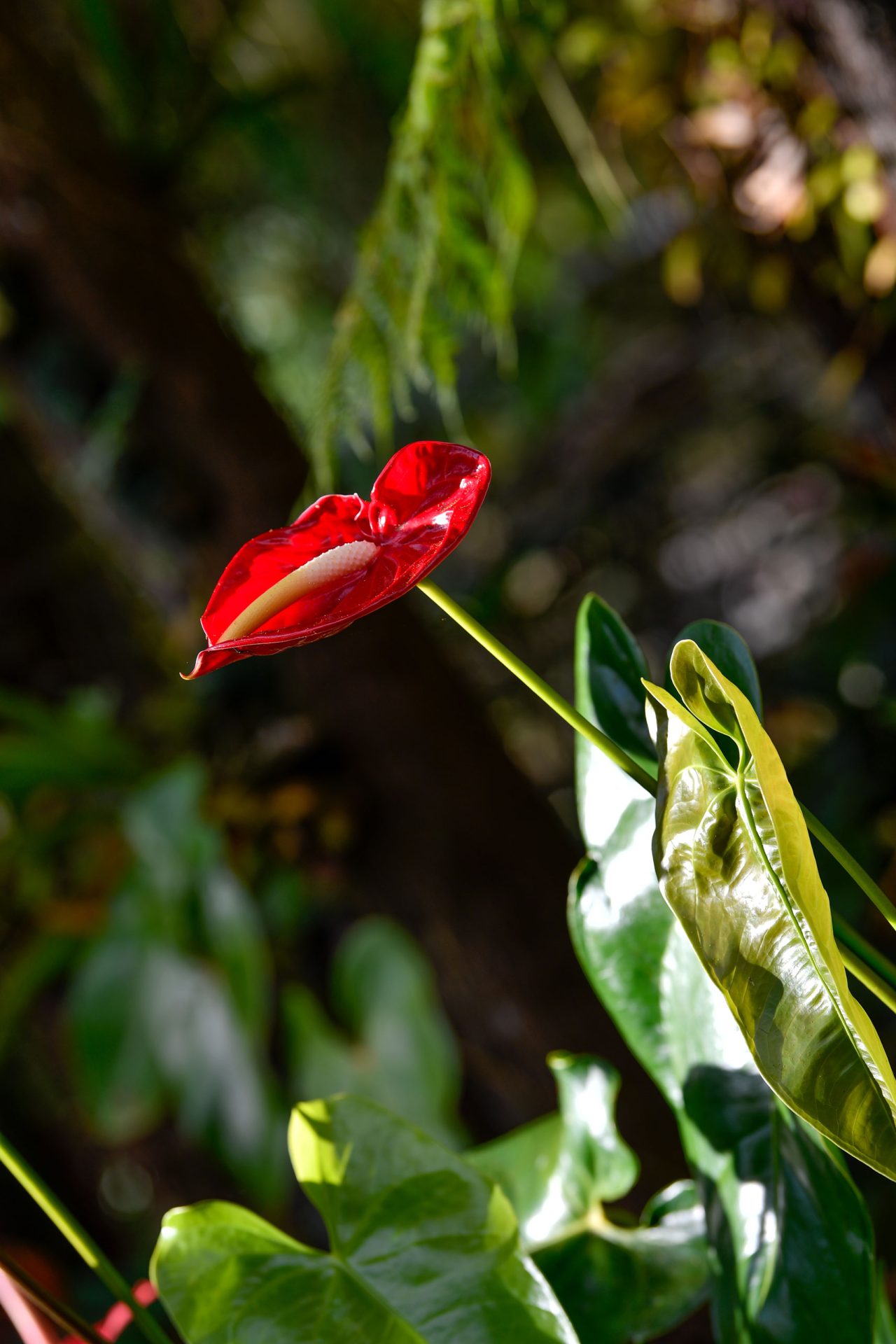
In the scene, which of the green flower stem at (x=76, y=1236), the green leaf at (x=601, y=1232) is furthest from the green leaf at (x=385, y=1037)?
the green flower stem at (x=76, y=1236)

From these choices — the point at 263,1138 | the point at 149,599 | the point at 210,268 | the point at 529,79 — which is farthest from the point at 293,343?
the point at 263,1138

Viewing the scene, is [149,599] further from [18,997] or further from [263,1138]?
[263,1138]

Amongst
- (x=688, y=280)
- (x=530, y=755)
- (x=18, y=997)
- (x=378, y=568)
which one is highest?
(x=378, y=568)

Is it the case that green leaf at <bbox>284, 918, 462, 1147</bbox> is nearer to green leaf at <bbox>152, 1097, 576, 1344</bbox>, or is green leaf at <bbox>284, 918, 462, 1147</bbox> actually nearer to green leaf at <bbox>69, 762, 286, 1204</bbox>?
green leaf at <bbox>69, 762, 286, 1204</bbox>

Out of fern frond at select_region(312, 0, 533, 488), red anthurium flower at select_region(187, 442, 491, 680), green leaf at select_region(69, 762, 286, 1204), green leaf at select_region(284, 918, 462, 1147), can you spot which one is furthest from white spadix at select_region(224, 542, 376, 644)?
green leaf at select_region(69, 762, 286, 1204)

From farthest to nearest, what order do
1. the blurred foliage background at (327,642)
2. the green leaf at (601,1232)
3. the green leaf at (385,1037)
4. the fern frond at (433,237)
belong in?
1. the green leaf at (385,1037)
2. the blurred foliage background at (327,642)
3. the fern frond at (433,237)
4. the green leaf at (601,1232)

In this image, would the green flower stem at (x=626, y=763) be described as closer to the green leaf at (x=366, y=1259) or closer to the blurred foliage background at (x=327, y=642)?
the green leaf at (x=366, y=1259)
